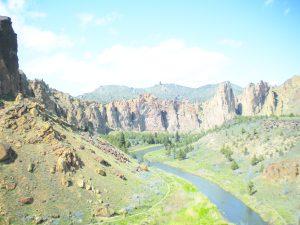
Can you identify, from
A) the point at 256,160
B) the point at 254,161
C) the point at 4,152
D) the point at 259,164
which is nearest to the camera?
the point at 4,152

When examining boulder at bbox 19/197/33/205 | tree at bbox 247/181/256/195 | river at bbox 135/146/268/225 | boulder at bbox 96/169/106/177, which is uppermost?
boulder at bbox 96/169/106/177

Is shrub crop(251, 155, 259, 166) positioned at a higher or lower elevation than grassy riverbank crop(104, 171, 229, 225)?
higher

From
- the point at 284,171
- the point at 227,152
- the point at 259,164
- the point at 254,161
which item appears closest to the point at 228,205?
the point at 284,171

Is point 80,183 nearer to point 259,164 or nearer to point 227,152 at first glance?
point 259,164

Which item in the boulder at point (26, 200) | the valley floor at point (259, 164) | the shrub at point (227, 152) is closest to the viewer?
the boulder at point (26, 200)

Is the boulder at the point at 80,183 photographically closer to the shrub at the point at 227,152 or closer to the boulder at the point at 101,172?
the boulder at the point at 101,172

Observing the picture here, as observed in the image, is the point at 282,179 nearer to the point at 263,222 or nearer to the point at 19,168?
the point at 263,222

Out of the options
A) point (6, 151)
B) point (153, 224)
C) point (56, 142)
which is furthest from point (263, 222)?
point (6, 151)

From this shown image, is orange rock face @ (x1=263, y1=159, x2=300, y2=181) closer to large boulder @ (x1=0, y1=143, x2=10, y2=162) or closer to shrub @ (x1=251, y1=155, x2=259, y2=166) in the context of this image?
shrub @ (x1=251, y1=155, x2=259, y2=166)

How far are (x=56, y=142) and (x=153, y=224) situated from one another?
99.6 ft

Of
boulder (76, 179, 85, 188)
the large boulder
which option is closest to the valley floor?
boulder (76, 179, 85, 188)

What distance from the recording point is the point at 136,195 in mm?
90438

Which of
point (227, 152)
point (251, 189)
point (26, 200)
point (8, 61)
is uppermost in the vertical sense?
point (8, 61)

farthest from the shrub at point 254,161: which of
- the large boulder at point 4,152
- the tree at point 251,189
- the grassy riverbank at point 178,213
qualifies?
the large boulder at point 4,152
